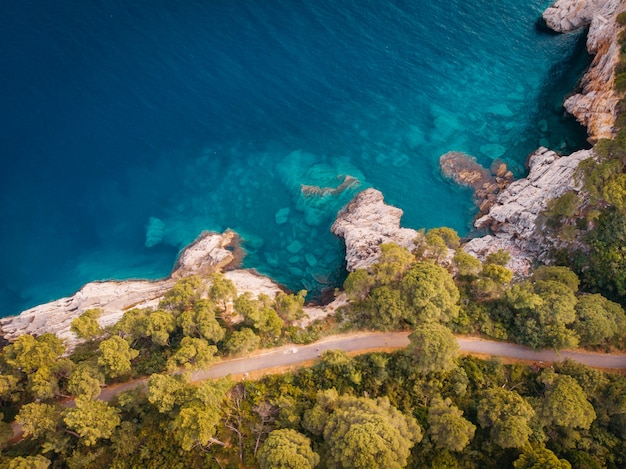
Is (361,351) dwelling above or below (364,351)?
below

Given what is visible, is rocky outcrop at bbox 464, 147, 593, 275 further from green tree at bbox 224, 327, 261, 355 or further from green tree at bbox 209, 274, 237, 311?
green tree at bbox 209, 274, 237, 311

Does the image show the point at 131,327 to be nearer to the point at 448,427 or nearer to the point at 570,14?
the point at 448,427

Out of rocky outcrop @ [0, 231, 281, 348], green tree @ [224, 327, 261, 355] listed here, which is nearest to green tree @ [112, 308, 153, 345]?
rocky outcrop @ [0, 231, 281, 348]

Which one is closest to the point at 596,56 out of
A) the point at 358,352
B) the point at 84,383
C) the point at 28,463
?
the point at 358,352

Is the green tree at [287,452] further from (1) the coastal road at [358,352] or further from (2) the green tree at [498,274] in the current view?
(2) the green tree at [498,274]

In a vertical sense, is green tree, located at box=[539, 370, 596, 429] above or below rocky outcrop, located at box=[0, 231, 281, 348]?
above

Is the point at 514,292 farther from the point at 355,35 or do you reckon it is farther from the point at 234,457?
the point at 355,35
